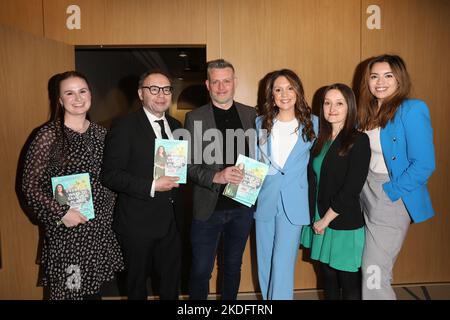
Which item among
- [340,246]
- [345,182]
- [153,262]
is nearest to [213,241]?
[153,262]

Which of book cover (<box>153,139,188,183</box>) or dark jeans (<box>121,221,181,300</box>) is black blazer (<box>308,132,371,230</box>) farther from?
dark jeans (<box>121,221,181,300</box>)

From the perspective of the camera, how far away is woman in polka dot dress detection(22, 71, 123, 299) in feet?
7.06

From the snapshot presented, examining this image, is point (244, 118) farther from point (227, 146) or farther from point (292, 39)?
point (292, 39)

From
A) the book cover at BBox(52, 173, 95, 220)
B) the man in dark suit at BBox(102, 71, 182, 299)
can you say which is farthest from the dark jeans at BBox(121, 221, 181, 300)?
the book cover at BBox(52, 173, 95, 220)

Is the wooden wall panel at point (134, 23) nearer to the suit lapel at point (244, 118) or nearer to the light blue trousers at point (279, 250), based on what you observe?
the suit lapel at point (244, 118)

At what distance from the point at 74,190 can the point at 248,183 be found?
3.71 ft

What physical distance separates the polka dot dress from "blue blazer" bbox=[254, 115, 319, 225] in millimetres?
1129

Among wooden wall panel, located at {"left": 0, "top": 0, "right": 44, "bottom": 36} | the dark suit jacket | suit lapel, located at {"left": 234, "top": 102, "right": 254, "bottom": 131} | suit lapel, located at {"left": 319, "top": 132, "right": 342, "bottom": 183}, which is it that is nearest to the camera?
suit lapel, located at {"left": 319, "top": 132, "right": 342, "bottom": 183}

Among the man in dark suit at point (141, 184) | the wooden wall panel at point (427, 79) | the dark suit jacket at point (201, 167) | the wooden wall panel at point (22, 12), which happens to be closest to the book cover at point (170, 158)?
the man in dark suit at point (141, 184)

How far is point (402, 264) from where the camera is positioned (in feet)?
11.6

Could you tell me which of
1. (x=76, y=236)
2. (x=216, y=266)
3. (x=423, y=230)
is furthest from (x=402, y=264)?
(x=76, y=236)

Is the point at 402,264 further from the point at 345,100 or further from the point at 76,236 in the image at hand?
the point at 76,236

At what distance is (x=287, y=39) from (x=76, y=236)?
248 cm

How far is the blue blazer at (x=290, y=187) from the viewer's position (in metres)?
2.44
